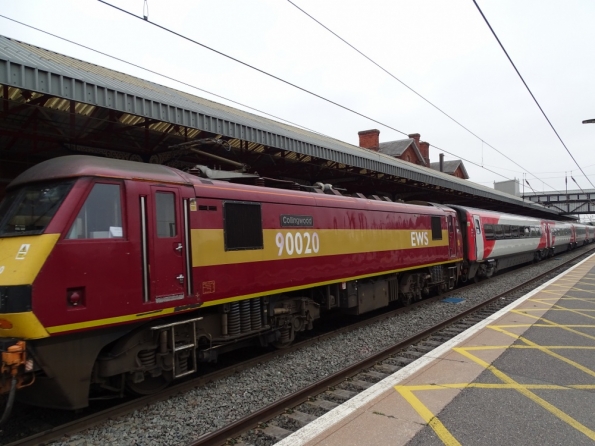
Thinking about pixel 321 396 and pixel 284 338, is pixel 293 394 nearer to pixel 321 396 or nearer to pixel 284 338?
pixel 321 396

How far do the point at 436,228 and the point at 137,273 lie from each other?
33.4ft

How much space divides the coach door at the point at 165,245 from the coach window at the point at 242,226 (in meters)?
0.85

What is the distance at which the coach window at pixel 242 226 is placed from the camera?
627cm

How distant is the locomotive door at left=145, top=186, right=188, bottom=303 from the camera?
5.19 metres

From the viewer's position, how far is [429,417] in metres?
4.63

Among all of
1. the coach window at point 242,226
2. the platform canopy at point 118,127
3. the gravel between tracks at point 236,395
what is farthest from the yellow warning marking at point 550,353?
the coach window at point 242,226

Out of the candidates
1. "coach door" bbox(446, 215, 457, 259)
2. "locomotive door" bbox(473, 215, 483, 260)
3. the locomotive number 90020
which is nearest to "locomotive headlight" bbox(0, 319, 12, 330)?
the locomotive number 90020

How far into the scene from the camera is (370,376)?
6.39 meters

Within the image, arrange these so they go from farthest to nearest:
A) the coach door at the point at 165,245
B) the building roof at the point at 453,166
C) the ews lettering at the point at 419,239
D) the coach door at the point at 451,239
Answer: the building roof at the point at 453,166 < the coach door at the point at 451,239 < the ews lettering at the point at 419,239 < the coach door at the point at 165,245

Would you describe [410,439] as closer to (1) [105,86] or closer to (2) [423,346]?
(2) [423,346]

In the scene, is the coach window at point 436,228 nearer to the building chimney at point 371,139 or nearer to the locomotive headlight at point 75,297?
the locomotive headlight at point 75,297

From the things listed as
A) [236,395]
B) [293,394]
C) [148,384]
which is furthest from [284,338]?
[148,384]

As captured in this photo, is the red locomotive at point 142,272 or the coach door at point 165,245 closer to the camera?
the red locomotive at point 142,272

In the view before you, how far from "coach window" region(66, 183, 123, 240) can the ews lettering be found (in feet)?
28.0
